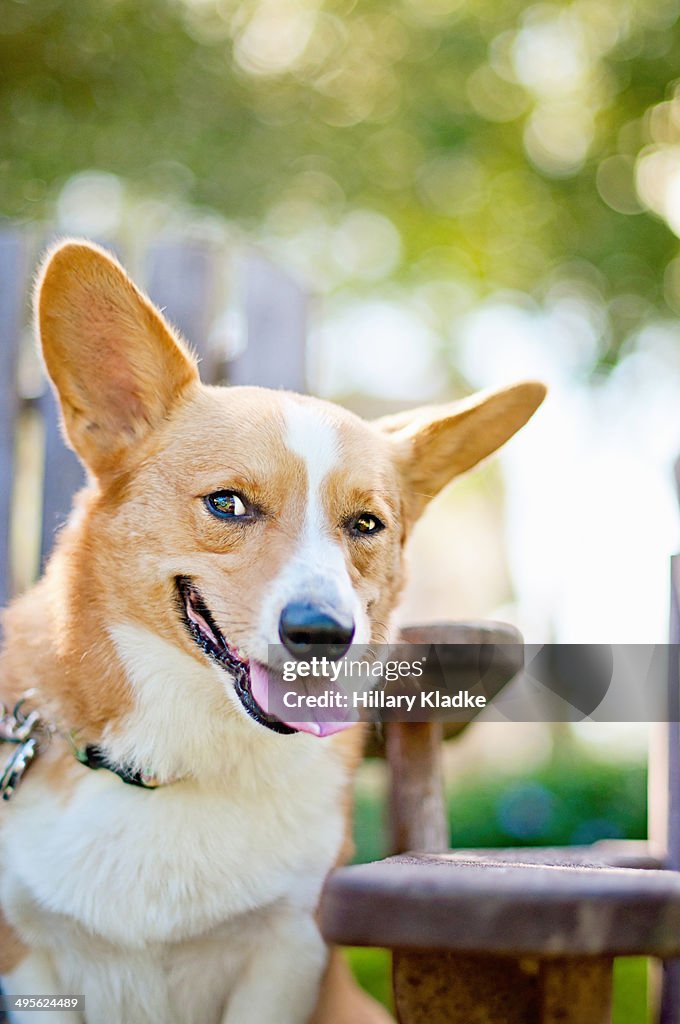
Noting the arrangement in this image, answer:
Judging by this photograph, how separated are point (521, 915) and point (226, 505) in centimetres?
97

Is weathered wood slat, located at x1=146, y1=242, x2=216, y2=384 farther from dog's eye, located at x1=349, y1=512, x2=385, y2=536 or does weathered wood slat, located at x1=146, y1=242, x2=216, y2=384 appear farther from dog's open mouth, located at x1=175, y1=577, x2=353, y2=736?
dog's open mouth, located at x1=175, y1=577, x2=353, y2=736

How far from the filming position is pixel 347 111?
247 inches

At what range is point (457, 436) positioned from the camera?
7.05 ft

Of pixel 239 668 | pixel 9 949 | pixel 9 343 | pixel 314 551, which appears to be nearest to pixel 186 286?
pixel 9 343

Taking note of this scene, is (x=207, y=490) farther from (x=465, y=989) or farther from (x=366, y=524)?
(x=465, y=989)

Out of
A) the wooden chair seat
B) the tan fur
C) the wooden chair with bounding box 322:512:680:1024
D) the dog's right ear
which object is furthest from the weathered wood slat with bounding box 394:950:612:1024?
the dog's right ear

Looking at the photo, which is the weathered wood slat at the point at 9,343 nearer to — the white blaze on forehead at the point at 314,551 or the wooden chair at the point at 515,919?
the white blaze on forehead at the point at 314,551

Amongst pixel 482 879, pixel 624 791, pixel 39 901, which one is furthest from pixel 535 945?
pixel 624 791

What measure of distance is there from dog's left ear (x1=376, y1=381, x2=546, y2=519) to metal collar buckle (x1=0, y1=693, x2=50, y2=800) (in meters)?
0.91

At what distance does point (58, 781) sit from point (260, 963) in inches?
18.9

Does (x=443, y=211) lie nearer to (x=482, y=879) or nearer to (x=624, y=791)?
(x=624, y=791)

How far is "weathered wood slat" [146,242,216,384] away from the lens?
9.21 ft

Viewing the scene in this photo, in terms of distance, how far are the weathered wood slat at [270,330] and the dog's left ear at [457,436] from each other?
2.71 ft

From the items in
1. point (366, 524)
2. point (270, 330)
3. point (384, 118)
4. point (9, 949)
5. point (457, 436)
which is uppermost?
point (384, 118)
